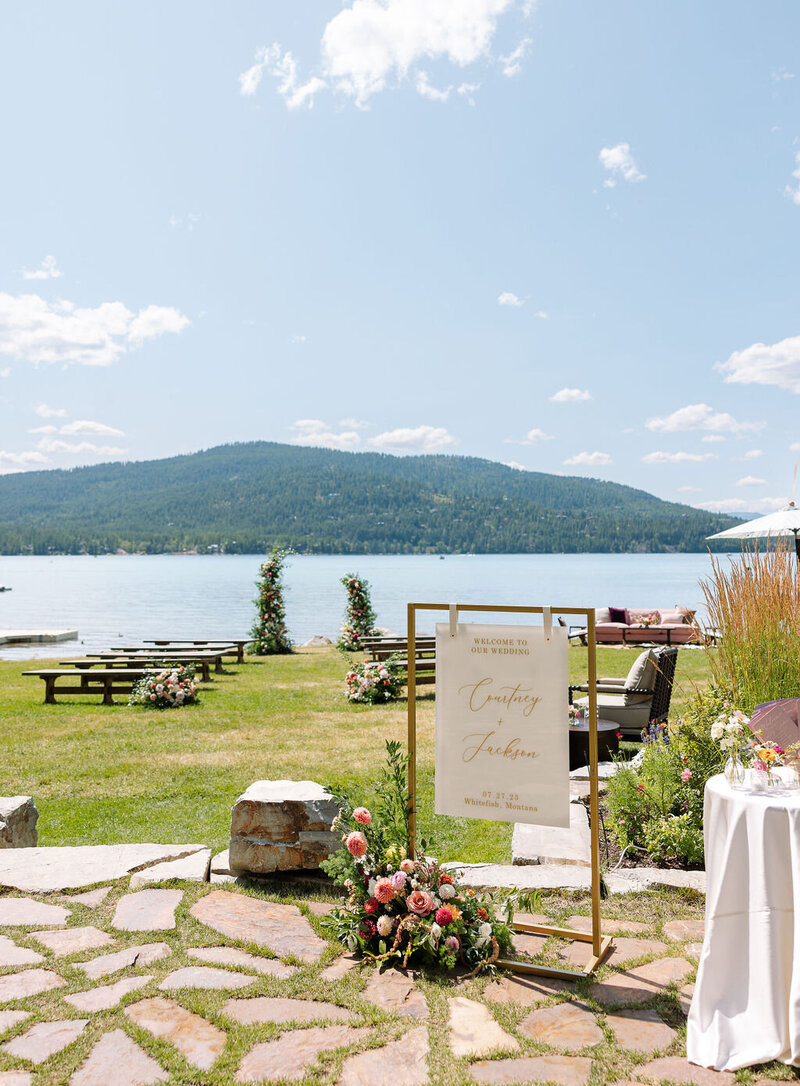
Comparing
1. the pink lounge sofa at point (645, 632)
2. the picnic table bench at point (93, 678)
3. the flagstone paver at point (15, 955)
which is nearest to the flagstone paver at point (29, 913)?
the flagstone paver at point (15, 955)

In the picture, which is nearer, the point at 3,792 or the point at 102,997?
the point at 102,997

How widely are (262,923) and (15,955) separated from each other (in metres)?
0.91

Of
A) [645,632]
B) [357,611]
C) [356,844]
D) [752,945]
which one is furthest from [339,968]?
[645,632]

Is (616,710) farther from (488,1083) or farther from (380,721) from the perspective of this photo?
(488,1083)

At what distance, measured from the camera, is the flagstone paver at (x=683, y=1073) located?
2.15 m

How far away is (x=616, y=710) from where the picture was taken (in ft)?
22.9

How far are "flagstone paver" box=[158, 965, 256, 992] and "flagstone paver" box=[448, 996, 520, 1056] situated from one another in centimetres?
72

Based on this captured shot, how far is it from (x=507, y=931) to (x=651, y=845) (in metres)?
1.34

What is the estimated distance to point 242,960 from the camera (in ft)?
9.39

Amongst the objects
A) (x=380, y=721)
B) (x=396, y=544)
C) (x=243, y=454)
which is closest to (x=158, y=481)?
(x=243, y=454)

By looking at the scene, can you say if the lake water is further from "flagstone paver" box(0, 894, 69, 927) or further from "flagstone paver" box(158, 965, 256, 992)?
"flagstone paver" box(158, 965, 256, 992)

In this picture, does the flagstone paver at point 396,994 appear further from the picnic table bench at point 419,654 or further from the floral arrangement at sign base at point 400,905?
the picnic table bench at point 419,654

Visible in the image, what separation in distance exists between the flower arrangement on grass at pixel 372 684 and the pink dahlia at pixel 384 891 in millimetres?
6609

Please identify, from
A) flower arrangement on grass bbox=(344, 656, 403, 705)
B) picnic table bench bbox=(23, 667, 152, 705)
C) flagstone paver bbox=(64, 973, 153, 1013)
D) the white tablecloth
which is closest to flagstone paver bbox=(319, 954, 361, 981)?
flagstone paver bbox=(64, 973, 153, 1013)
